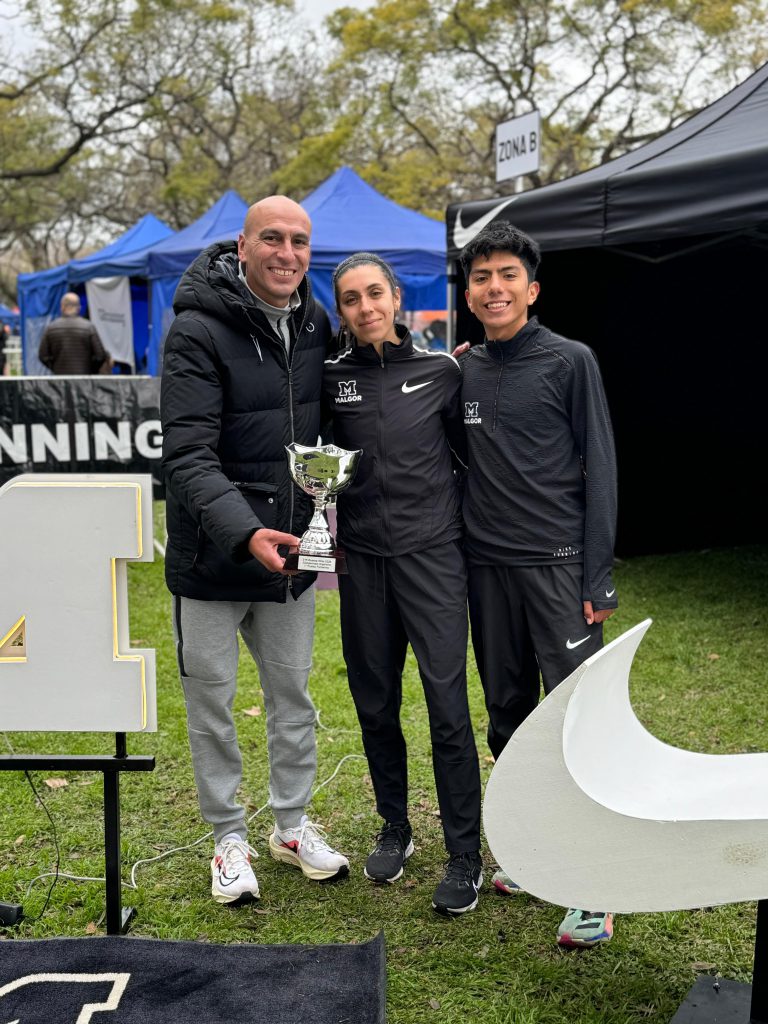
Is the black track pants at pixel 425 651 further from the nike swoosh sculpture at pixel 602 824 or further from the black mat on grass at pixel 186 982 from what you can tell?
the nike swoosh sculpture at pixel 602 824

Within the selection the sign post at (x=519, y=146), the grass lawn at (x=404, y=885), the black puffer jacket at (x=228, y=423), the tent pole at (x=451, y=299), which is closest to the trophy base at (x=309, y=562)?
the black puffer jacket at (x=228, y=423)

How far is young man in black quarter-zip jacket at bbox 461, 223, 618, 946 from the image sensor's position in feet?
9.09

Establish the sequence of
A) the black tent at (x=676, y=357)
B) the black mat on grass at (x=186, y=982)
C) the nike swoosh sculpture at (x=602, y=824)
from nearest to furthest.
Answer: the nike swoosh sculpture at (x=602, y=824) → the black mat on grass at (x=186, y=982) → the black tent at (x=676, y=357)

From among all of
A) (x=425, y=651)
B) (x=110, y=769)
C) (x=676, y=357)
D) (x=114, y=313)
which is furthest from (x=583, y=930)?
(x=114, y=313)

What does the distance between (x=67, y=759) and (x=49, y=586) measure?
0.49m

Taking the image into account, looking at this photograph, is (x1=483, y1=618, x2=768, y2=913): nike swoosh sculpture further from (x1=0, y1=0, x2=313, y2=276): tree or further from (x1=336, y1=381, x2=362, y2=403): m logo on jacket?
(x1=0, y1=0, x2=313, y2=276): tree

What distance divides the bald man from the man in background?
31.3ft

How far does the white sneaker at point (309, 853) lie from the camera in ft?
10.5

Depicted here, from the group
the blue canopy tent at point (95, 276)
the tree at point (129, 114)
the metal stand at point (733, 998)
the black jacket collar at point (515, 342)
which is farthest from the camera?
the tree at point (129, 114)

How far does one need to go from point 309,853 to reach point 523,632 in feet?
3.44

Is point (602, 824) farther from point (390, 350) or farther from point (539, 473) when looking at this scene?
point (390, 350)

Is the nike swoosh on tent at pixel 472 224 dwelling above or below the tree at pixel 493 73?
below

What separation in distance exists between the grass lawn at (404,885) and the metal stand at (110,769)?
0.14 meters

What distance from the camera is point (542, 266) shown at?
738cm
